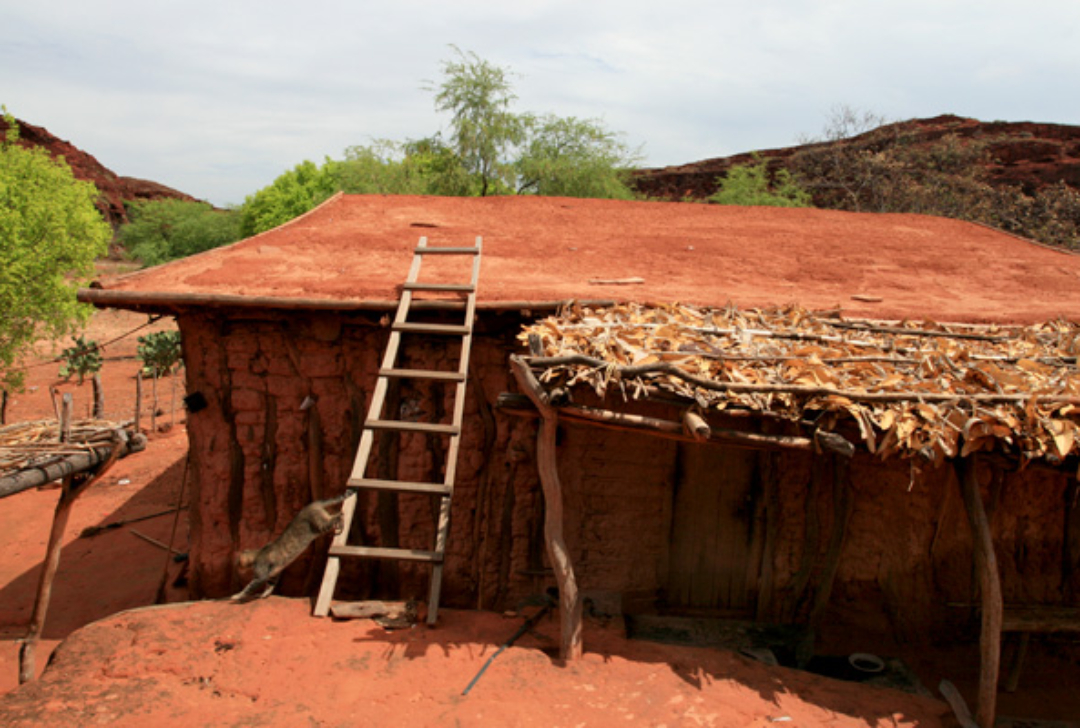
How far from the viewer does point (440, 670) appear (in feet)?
13.0

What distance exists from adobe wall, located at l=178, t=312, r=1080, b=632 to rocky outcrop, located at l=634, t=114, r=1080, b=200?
82.9 feet

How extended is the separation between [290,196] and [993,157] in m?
26.2

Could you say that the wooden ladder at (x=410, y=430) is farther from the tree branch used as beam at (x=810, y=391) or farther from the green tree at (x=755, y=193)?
the green tree at (x=755, y=193)

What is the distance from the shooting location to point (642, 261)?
24.7 feet

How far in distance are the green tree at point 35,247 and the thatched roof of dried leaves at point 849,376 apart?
36.8 feet

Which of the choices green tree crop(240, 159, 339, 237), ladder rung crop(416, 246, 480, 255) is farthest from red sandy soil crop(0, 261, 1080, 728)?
green tree crop(240, 159, 339, 237)

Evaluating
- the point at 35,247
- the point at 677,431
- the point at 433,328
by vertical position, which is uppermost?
the point at 35,247

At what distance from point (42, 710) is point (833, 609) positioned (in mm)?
5035

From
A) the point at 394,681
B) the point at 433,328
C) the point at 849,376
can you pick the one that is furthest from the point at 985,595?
the point at 433,328

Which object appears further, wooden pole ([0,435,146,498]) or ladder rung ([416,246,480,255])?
ladder rung ([416,246,480,255])

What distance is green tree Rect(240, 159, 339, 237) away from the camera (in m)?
23.5

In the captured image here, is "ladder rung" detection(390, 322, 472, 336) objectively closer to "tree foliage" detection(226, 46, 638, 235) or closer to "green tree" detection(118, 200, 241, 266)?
"tree foliage" detection(226, 46, 638, 235)

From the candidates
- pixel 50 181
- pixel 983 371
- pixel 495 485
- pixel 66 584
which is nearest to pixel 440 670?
pixel 495 485

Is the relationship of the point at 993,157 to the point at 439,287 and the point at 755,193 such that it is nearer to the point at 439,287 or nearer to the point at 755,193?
the point at 755,193
